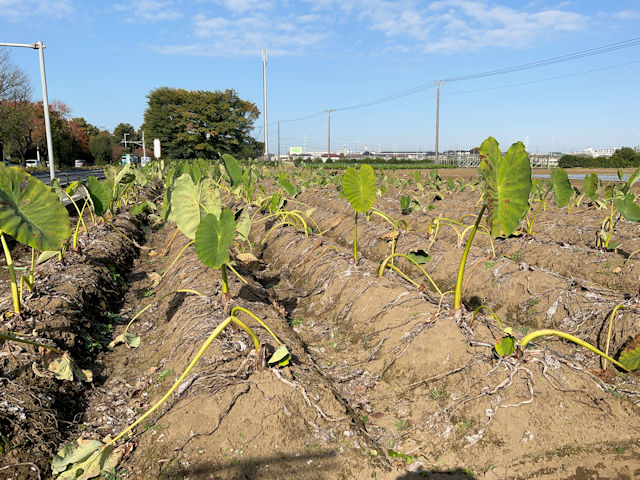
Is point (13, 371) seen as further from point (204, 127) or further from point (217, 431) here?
point (204, 127)

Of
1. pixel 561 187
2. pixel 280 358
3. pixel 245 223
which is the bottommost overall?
pixel 280 358

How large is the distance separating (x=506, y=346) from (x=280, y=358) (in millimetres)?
1444

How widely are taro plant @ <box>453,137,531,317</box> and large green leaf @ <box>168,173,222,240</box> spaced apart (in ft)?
7.23

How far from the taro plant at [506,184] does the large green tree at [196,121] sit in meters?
41.8

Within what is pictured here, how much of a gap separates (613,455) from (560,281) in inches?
101

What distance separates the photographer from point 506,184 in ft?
8.43

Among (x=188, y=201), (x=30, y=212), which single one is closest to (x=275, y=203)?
(x=188, y=201)

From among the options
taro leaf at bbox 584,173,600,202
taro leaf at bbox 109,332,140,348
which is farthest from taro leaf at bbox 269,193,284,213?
taro leaf at bbox 584,173,600,202

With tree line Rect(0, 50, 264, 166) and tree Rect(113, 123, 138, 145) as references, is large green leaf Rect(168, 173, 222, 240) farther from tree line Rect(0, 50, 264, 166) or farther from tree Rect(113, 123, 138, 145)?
tree Rect(113, 123, 138, 145)

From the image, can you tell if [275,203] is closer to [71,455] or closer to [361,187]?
[361,187]

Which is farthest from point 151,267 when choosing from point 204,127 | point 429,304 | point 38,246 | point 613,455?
point 204,127

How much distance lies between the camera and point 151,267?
6488 millimetres

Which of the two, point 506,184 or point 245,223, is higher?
point 506,184

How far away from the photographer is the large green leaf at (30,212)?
2.59 meters
